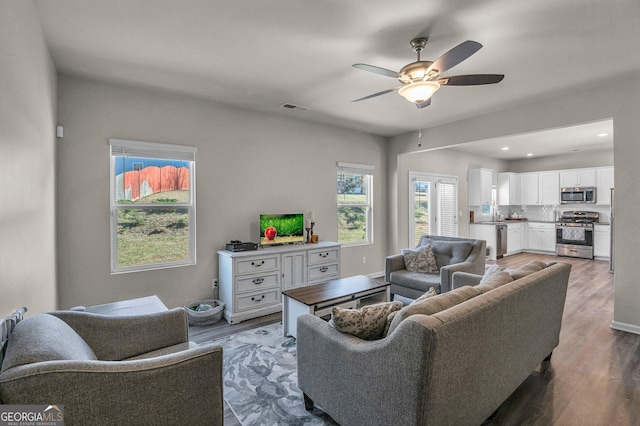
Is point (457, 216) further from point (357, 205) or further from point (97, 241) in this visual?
point (97, 241)

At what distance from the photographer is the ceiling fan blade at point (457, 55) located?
189 cm

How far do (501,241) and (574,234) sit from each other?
1737 millimetres

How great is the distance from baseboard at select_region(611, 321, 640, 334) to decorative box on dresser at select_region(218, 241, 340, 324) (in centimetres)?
335

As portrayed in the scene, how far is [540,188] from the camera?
8.47m

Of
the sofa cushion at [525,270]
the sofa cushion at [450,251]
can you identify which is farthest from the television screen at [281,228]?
the sofa cushion at [525,270]

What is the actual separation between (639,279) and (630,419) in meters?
2.03

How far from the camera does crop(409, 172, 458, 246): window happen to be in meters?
6.33

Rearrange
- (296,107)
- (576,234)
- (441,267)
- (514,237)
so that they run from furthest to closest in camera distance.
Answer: (514,237), (576,234), (296,107), (441,267)

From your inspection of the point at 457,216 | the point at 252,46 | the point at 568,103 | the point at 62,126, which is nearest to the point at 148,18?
the point at 252,46

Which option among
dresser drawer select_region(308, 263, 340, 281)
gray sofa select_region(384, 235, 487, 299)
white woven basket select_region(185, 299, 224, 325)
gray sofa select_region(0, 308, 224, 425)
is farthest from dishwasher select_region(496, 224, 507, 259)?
gray sofa select_region(0, 308, 224, 425)

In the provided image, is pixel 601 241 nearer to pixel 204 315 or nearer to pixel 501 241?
pixel 501 241

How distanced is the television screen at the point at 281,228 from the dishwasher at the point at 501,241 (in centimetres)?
546

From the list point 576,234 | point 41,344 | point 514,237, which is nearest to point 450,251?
point 41,344

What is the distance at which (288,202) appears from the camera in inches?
185
